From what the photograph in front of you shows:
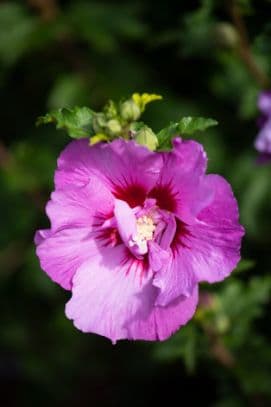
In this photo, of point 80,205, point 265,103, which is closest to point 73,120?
point 80,205

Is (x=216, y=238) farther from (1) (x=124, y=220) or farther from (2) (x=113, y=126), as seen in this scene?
(2) (x=113, y=126)

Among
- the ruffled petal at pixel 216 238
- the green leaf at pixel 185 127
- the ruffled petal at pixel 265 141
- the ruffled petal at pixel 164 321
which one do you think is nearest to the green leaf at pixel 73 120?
the green leaf at pixel 185 127

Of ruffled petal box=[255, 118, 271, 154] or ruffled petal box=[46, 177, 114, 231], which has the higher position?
ruffled petal box=[46, 177, 114, 231]

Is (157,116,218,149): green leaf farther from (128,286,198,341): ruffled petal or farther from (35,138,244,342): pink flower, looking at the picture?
(128,286,198,341): ruffled petal

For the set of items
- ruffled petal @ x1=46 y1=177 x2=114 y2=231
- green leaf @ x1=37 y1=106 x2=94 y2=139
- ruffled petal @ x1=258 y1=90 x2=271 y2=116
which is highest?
green leaf @ x1=37 y1=106 x2=94 y2=139

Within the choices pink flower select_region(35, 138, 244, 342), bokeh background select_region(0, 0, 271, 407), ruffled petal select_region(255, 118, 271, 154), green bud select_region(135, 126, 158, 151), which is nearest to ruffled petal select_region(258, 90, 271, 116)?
ruffled petal select_region(255, 118, 271, 154)
